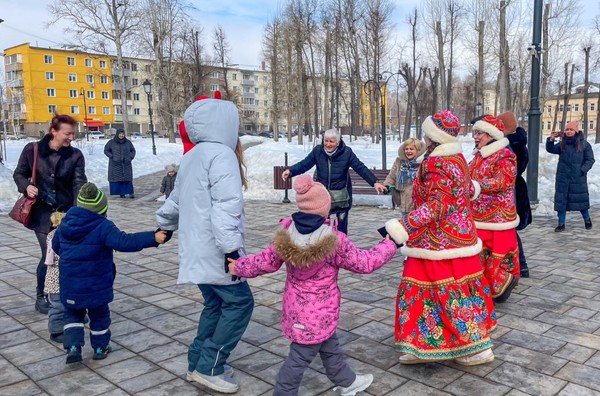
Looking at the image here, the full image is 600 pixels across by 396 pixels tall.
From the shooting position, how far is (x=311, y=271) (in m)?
3.01

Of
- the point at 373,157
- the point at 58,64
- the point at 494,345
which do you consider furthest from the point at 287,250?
the point at 58,64

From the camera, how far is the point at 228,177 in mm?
3176

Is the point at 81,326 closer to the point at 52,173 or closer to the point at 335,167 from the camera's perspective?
the point at 52,173

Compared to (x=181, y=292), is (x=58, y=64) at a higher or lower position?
higher

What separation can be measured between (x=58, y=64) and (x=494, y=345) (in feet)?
274

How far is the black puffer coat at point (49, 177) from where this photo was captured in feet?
15.2

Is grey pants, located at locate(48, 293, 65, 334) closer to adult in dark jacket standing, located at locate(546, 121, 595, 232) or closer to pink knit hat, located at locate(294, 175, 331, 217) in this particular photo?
pink knit hat, located at locate(294, 175, 331, 217)

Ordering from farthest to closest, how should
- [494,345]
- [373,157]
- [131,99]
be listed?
[131,99] → [373,157] → [494,345]

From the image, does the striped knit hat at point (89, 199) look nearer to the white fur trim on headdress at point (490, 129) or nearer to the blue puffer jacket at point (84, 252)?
the blue puffer jacket at point (84, 252)

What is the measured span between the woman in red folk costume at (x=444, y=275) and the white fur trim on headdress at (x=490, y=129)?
4.26 ft

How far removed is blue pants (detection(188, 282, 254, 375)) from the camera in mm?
3348

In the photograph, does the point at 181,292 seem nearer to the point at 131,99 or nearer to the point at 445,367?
the point at 445,367

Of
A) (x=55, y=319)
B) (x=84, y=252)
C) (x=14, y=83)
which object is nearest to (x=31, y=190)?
(x=55, y=319)

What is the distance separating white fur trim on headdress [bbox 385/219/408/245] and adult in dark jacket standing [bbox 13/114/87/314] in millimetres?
2933
